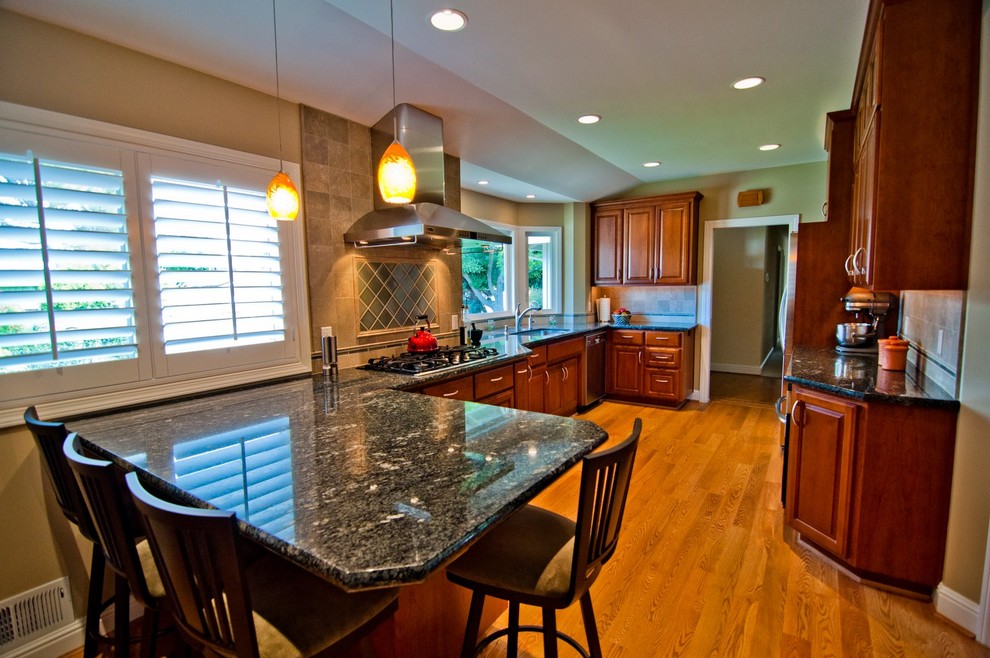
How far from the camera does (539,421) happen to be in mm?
1665

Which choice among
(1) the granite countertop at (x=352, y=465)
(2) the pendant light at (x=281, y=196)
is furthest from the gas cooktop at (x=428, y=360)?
(2) the pendant light at (x=281, y=196)

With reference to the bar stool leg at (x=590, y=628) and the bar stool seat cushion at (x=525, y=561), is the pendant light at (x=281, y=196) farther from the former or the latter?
the bar stool leg at (x=590, y=628)

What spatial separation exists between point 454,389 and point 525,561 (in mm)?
1650

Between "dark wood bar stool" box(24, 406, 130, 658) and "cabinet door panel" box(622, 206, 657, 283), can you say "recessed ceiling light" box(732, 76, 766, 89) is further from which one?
"dark wood bar stool" box(24, 406, 130, 658)

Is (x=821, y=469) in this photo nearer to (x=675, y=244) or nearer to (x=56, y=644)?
(x=675, y=244)

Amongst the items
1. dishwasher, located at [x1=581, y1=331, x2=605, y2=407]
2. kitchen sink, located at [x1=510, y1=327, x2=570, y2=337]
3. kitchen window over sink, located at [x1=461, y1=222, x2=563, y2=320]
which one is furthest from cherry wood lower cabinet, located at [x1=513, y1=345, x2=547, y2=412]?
kitchen window over sink, located at [x1=461, y1=222, x2=563, y2=320]

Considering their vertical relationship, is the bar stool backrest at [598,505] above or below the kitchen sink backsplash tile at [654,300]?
below

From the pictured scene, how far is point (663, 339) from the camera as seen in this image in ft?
16.2

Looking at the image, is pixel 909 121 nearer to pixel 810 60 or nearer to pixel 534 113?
pixel 810 60

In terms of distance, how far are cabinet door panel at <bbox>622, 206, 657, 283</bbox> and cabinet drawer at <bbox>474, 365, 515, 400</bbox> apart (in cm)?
256

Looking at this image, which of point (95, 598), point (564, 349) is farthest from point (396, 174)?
point (564, 349)

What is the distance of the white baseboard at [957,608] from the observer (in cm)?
178

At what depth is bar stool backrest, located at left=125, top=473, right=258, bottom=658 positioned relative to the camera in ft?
2.61

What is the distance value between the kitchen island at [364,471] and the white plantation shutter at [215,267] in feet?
1.20
